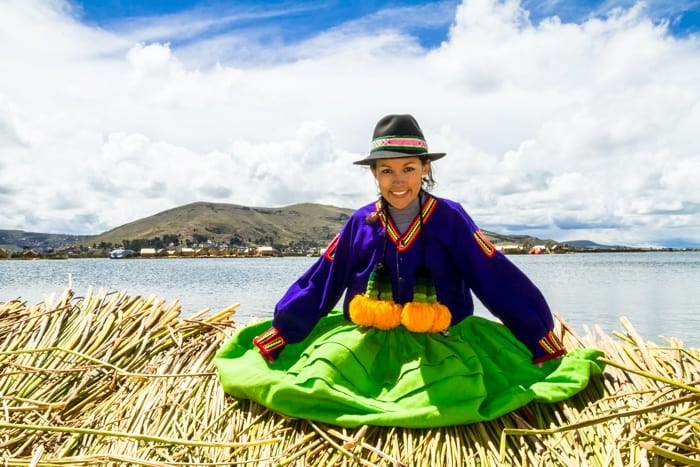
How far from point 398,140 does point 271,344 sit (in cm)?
110

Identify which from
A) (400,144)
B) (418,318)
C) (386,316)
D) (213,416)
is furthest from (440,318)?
(213,416)

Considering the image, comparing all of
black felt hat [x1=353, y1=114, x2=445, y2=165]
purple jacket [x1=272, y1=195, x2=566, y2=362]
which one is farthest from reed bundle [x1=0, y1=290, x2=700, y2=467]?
black felt hat [x1=353, y1=114, x2=445, y2=165]

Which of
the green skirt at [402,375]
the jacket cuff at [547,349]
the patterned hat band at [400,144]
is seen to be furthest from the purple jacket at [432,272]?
the patterned hat band at [400,144]

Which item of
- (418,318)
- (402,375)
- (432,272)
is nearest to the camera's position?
(402,375)

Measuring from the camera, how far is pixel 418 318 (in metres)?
2.63

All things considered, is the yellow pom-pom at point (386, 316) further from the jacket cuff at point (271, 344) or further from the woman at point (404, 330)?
the jacket cuff at point (271, 344)

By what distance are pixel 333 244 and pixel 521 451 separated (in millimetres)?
1305

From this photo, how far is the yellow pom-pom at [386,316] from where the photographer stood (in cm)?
268

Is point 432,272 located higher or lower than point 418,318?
higher

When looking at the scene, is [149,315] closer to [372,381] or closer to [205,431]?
[205,431]

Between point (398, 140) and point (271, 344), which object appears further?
point (271, 344)

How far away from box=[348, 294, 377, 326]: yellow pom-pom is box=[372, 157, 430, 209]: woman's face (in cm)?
45

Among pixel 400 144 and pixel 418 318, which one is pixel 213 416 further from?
pixel 400 144

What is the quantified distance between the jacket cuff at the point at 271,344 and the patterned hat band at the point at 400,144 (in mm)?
973
